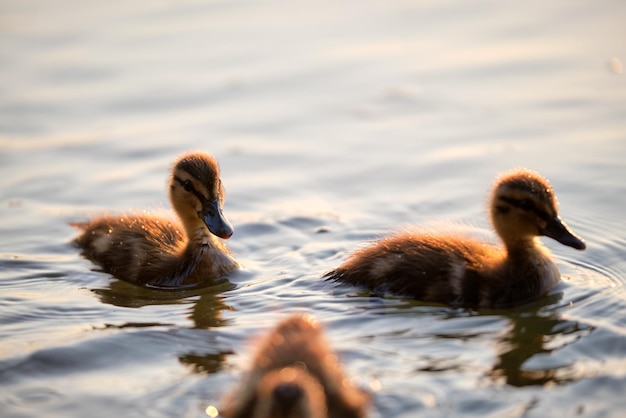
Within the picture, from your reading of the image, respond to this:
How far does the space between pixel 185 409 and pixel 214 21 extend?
21.9 feet

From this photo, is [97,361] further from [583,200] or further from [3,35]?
[3,35]

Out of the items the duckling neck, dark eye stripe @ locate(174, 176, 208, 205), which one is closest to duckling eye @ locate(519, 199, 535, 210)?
the duckling neck

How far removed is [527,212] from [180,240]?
7.43 ft

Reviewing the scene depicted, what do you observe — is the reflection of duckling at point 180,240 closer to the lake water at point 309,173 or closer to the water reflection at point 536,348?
the lake water at point 309,173

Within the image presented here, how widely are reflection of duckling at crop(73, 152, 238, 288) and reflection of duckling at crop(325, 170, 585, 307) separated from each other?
87 centimetres

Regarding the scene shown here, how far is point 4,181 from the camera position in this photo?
26.3 ft

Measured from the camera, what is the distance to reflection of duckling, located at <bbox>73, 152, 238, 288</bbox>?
649cm

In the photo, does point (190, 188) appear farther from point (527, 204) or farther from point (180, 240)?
point (527, 204)

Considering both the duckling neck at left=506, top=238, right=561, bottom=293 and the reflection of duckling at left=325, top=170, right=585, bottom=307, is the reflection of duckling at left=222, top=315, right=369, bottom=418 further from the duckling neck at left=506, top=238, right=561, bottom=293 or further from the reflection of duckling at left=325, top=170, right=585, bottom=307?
the duckling neck at left=506, top=238, right=561, bottom=293

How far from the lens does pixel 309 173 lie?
7980mm

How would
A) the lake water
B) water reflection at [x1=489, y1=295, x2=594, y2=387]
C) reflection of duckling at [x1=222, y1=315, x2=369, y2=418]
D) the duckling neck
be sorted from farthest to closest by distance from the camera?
1. the duckling neck
2. the lake water
3. water reflection at [x1=489, y1=295, x2=594, y2=387]
4. reflection of duckling at [x1=222, y1=315, x2=369, y2=418]

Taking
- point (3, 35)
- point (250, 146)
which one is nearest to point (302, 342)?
point (250, 146)

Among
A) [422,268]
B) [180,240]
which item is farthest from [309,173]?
[422,268]

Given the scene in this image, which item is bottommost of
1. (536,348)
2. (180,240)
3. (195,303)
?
(536,348)
